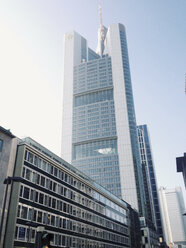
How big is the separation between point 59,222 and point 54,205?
3.85 metres

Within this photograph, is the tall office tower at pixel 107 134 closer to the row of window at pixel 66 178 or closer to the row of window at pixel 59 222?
the row of window at pixel 66 178

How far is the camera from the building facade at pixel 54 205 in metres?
41.2

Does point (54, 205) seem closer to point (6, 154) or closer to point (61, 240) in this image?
point (61, 240)

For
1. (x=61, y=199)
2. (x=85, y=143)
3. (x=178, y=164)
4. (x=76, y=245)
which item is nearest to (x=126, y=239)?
(x=76, y=245)

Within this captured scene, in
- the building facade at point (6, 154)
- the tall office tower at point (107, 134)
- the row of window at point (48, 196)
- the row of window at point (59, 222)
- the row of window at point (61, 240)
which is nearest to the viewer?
the row of window at point (61, 240)

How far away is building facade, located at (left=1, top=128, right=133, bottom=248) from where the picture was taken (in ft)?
135

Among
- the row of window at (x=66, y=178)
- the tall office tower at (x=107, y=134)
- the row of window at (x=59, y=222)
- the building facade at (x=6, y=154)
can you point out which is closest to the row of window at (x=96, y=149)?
the tall office tower at (x=107, y=134)

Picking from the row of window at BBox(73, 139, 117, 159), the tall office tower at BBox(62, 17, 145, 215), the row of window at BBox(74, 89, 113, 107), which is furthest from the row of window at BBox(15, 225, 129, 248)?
the row of window at BBox(74, 89, 113, 107)

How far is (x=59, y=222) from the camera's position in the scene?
172 feet

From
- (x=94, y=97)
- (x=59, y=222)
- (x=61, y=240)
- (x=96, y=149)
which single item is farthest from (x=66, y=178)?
(x=94, y=97)

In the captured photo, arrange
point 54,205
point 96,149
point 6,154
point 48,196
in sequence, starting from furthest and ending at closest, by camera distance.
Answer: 1. point 96,149
2. point 54,205
3. point 48,196
4. point 6,154

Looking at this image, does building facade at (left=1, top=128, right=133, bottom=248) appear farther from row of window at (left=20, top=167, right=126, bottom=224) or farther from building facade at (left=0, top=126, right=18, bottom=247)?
building facade at (left=0, top=126, right=18, bottom=247)

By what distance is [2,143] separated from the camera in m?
42.0

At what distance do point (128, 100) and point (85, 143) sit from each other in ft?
142
